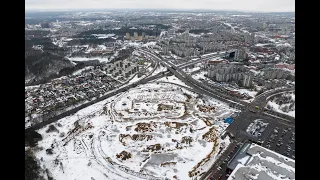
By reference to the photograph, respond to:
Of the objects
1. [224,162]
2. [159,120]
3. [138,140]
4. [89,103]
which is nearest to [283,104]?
[224,162]

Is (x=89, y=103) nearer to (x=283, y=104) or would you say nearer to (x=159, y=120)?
(x=159, y=120)

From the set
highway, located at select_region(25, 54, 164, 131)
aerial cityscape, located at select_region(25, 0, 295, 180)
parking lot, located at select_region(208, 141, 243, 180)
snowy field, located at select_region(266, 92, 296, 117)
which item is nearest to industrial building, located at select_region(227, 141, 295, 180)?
aerial cityscape, located at select_region(25, 0, 295, 180)

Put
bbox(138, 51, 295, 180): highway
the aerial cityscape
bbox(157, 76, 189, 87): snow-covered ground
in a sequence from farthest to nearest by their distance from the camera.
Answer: bbox(157, 76, 189, 87): snow-covered ground < bbox(138, 51, 295, 180): highway < the aerial cityscape

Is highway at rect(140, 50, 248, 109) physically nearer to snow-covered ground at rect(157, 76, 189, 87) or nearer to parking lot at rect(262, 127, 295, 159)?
snow-covered ground at rect(157, 76, 189, 87)
